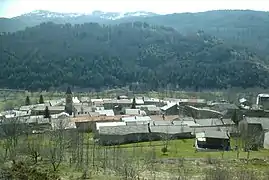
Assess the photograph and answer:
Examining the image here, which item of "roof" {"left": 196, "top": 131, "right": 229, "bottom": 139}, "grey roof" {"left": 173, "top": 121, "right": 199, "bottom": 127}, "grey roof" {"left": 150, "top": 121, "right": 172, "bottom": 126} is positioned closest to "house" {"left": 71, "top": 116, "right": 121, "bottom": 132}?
"grey roof" {"left": 150, "top": 121, "right": 172, "bottom": 126}

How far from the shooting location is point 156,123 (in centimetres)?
4331

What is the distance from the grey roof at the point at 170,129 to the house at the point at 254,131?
18.0 ft

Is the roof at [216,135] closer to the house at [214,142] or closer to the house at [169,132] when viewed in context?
the house at [214,142]

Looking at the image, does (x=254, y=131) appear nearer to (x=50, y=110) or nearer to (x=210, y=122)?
(x=210, y=122)

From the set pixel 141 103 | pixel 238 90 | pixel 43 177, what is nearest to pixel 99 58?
pixel 238 90

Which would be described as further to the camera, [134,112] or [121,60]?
[121,60]

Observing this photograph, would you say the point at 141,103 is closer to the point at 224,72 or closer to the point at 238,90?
the point at 238,90

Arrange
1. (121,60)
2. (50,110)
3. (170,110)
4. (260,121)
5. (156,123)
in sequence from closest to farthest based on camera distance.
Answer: (260,121) → (156,123) → (50,110) → (170,110) → (121,60)

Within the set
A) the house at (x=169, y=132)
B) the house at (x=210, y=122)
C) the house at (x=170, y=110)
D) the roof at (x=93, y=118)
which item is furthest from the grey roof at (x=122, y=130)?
the house at (x=170, y=110)

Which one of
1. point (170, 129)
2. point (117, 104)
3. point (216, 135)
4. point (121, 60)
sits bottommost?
point (117, 104)

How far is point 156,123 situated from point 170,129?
3.21 metres

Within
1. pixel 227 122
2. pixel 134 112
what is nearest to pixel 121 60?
pixel 134 112

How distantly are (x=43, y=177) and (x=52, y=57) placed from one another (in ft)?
322

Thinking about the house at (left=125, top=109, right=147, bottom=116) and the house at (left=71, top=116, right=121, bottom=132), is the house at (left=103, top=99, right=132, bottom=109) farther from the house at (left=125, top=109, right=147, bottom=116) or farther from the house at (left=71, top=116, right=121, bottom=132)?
the house at (left=71, top=116, right=121, bottom=132)
